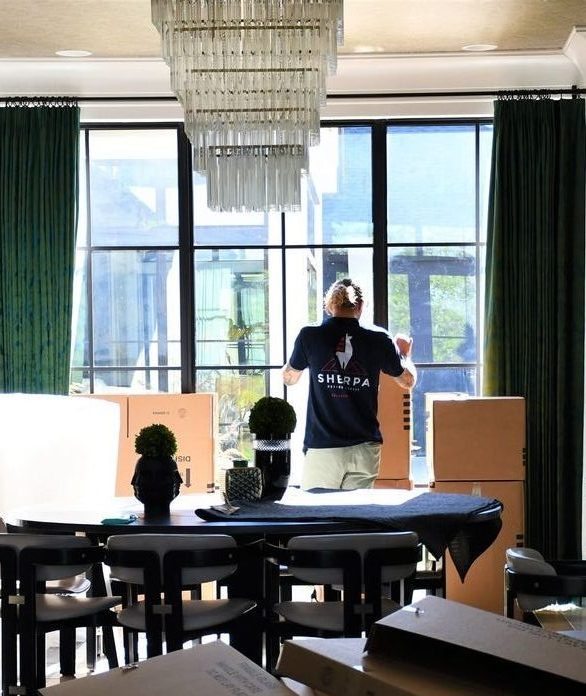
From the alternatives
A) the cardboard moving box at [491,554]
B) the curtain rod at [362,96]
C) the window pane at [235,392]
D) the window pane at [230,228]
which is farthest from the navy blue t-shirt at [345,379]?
the curtain rod at [362,96]

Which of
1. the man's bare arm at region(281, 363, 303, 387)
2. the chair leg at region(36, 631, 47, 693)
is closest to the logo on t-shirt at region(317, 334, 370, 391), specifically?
the man's bare arm at region(281, 363, 303, 387)

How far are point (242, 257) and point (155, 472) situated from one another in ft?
10.5

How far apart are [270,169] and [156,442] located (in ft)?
3.71

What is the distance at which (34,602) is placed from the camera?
3428mm

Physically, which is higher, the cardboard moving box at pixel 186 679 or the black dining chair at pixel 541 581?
the cardboard moving box at pixel 186 679

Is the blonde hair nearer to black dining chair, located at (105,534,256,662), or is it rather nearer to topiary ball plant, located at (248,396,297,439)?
topiary ball plant, located at (248,396,297,439)

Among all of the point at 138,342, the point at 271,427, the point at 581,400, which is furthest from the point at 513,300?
the point at 271,427

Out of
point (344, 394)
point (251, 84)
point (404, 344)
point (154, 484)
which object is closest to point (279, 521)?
point (154, 484)

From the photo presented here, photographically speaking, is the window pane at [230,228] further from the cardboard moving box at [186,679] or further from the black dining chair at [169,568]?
the cardboard moving box at [186,679]

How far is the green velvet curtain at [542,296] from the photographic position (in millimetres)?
6449

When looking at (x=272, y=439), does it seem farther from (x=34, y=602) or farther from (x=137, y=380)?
(x=137, y=380)

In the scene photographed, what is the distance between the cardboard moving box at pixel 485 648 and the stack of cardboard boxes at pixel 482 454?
463 cm

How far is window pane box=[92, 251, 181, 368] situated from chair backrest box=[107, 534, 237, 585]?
11.7 ft

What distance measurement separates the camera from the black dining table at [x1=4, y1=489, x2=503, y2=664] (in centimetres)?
357
